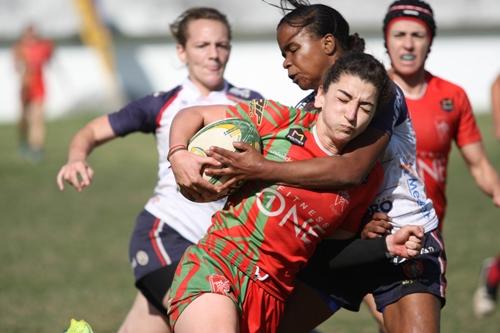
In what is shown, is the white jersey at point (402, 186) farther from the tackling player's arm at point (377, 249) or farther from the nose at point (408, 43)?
the nose at point (408, 43)

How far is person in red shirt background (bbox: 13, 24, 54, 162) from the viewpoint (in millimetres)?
18161

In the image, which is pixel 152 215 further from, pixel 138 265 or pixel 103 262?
pixel 103 262

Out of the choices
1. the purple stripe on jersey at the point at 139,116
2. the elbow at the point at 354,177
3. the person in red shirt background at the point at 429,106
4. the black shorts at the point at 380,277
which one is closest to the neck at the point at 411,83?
the person in red shirt background at the point at 429,106

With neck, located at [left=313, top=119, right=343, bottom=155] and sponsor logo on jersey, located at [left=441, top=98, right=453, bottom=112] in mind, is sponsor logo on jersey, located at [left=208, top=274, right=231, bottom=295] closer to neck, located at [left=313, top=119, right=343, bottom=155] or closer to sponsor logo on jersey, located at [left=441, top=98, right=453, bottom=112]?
neck, located at [left=313, top=119, right=343, bottom=155]

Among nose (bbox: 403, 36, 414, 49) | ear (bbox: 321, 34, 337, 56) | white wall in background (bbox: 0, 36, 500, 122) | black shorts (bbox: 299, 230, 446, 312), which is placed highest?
ear (bbox: 321, 34, 337, 56)

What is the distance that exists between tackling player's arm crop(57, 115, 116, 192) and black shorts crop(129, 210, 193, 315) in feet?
1.84

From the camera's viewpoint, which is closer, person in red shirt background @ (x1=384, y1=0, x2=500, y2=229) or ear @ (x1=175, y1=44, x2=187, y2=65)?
ear @ (x1=175, y1=44, x2=187, y2=65)

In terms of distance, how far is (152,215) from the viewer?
5516mm

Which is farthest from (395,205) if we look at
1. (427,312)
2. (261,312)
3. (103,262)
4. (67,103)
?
(67,103)

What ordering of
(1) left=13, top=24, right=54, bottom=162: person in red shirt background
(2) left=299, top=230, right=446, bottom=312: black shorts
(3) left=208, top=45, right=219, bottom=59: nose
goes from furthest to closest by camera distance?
1. (1) left=13, top=24, right=54, bottom=162: person in red shirt background
2. (3) left=208, top=45, right=219, bottom=59: nose
3. (2) left=299, top=230, right=446, bottom=312: black shorts

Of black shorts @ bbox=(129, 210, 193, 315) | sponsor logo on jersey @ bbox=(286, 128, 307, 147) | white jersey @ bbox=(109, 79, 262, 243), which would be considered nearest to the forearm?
sponsor logo on jersey @ bbox=(286, 128, 307, 147)

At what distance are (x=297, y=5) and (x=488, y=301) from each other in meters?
3.85

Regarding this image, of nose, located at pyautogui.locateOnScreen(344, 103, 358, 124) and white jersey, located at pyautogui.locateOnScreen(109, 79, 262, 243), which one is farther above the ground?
A: nose, located at pyautogui.locateOnScreen(344, 103, 358, 124)

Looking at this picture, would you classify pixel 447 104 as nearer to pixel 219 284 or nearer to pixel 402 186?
pixel 402 186
